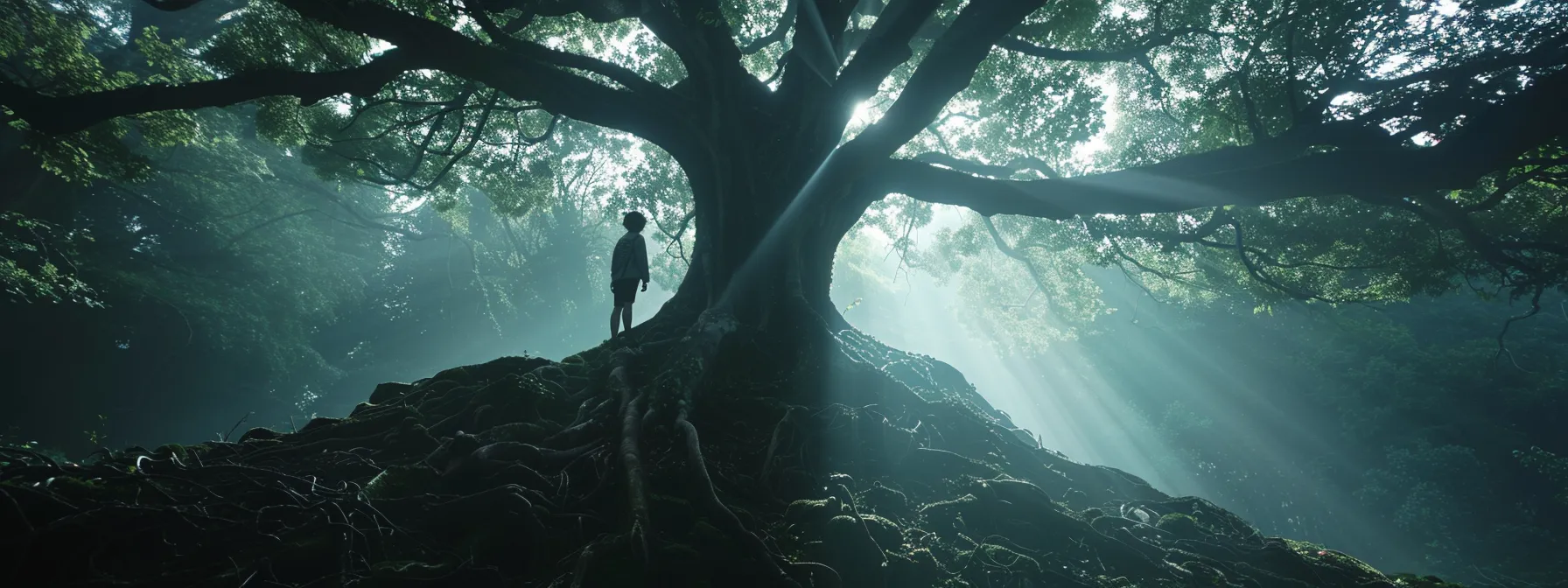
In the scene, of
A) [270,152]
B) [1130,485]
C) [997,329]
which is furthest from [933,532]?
[270,152]

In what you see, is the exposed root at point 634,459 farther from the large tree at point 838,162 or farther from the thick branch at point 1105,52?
the thick branch at point 1105,52

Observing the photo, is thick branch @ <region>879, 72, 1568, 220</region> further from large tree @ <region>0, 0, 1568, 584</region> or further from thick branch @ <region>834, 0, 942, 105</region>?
thick branch @ <region>834, 0, 942, 105</region>

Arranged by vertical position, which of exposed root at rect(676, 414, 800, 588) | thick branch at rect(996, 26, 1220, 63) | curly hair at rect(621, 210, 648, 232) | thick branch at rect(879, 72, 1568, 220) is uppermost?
thick branch at rect(996, 26, 1220, 63)

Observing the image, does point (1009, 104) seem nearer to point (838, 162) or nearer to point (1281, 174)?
point (1281, 174)

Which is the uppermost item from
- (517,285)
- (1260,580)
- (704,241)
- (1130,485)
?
(517,285)

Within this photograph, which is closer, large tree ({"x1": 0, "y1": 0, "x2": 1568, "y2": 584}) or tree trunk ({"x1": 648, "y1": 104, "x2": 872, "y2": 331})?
large tree ({"x1": 0, "y1": 0, "x2": 1568, "y2": 584})

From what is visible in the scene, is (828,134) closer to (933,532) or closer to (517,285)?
(933,532)

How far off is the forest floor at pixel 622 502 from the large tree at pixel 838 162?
4 cm

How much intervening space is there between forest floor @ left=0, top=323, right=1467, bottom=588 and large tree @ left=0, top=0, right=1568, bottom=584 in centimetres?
4

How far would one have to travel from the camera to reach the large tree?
3711mm

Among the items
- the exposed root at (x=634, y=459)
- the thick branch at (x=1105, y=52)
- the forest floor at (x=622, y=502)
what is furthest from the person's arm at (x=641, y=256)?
the thick branch at (x=1105, y=52)

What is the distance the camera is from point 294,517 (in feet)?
8.09

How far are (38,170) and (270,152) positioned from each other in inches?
493

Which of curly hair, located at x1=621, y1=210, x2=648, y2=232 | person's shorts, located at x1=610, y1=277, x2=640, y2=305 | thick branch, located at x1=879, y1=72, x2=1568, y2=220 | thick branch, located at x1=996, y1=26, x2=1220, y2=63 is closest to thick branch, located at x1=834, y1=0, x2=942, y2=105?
thick branch, located at x1=879, y1=72, x2=1568, y2=220
